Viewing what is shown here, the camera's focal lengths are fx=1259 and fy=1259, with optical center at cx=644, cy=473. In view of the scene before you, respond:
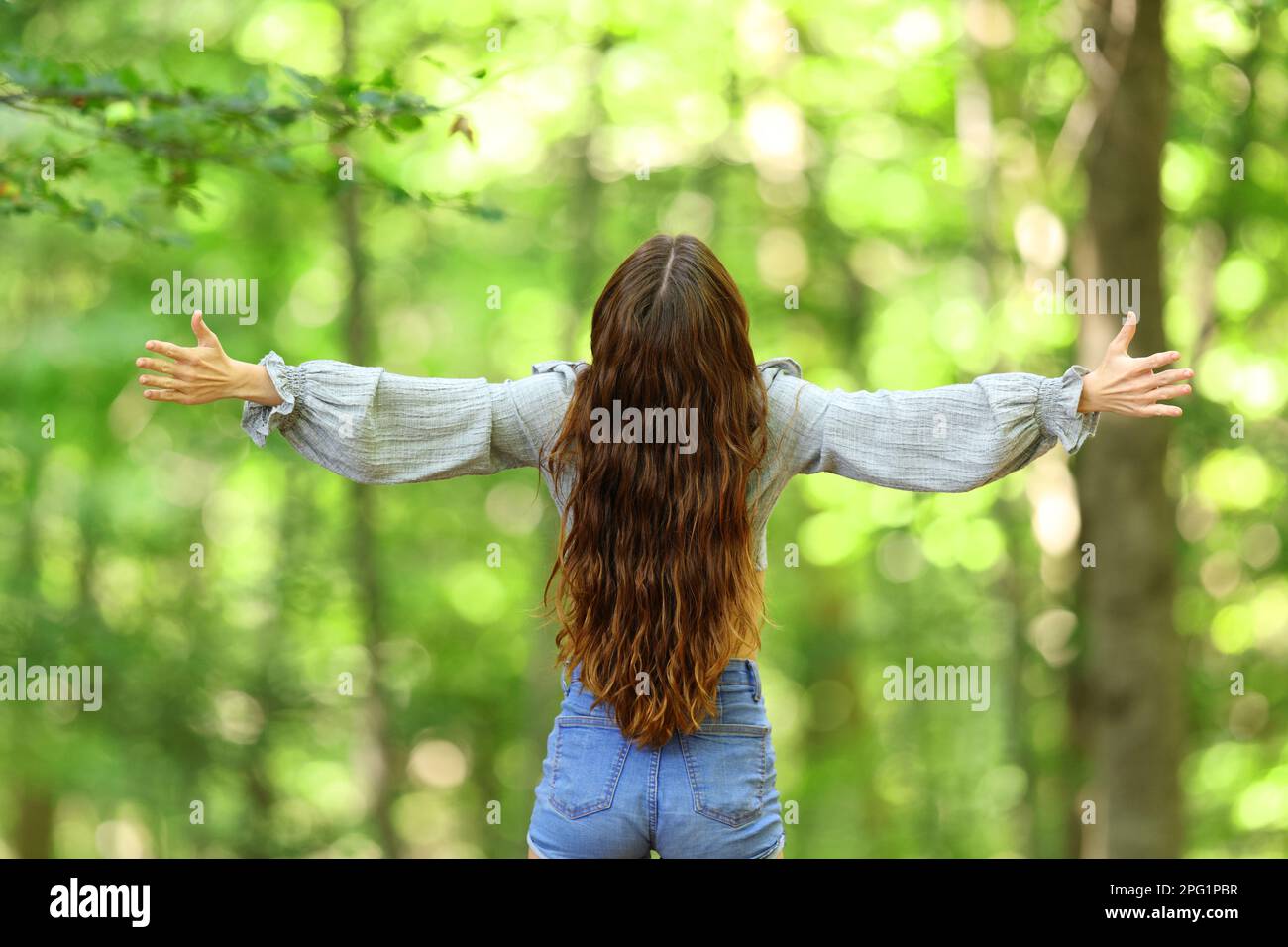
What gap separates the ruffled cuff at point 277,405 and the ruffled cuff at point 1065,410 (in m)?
1.45

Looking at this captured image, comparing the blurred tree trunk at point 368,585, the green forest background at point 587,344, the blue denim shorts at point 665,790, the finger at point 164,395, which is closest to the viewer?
the blue denim shorts at point 665,790

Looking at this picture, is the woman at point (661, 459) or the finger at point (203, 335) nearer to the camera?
the woman at point (661, 459)

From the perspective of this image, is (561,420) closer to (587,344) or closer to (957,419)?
(957,419)

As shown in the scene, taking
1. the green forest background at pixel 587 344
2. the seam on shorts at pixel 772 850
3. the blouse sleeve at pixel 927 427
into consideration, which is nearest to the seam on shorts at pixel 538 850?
the seam on shorts at pixel 772 850

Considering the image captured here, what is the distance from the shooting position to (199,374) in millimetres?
2383

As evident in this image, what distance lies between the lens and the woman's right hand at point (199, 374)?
2.37m

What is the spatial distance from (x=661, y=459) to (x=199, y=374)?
2.92 feet

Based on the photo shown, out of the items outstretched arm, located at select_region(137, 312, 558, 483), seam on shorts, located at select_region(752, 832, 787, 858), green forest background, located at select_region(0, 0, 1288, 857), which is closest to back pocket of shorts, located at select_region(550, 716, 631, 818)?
seam on shorts, located at select_region(752, 832, 787, 858)

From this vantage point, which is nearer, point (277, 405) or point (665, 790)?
point (665, 790)

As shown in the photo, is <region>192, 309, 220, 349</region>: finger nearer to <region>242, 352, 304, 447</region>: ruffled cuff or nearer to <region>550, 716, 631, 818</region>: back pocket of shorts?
<region>242, 352, 304, 447</region>: ruffled cuff

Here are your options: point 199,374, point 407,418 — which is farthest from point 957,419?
point 199,374

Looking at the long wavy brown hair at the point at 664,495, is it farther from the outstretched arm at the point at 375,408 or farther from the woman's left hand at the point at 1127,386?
the woman's left hand at the point at 1127,386

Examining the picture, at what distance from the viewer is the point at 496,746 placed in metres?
14.0
